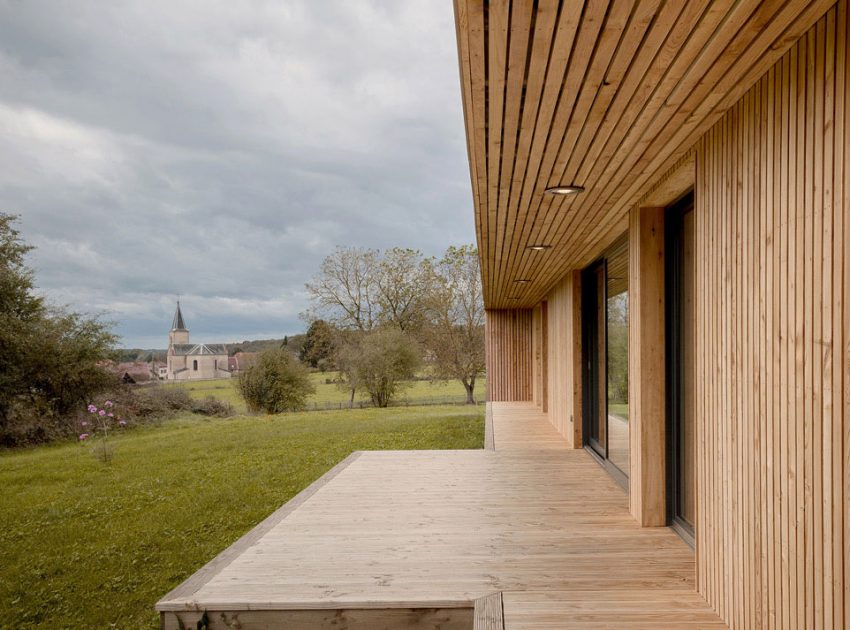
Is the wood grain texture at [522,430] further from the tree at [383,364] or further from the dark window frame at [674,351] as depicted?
the tree at [383,364]

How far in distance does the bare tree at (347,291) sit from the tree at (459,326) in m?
3.21

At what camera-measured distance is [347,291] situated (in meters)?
22.8

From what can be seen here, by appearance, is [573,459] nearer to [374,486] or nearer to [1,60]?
[374,486]

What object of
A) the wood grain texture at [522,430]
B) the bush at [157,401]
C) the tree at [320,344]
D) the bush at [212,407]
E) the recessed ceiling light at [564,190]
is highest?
the recessed ceiling light at [564,190]

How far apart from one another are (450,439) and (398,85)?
1513cm

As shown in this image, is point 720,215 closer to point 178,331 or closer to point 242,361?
point 242,361

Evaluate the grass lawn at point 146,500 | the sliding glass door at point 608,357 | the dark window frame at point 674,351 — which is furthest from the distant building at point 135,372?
the dark window frame at point 674,351

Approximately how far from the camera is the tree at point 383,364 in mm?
20219

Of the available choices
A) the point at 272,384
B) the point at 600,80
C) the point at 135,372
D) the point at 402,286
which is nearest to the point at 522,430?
the point at 600,80

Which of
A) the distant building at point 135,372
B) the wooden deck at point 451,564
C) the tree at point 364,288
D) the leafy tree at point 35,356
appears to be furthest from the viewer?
the tree at point 364,288

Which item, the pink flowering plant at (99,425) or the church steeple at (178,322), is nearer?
the pink flowering plant at (99,425)

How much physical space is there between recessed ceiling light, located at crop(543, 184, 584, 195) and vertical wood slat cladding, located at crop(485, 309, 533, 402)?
33.7 ft

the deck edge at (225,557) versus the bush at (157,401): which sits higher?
the deck edge at (225,557)

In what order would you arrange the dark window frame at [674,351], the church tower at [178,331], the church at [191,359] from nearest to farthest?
1. the dark window frame at [674,351]
2. the church at [191,359]
3. the church tower at [178,331]
